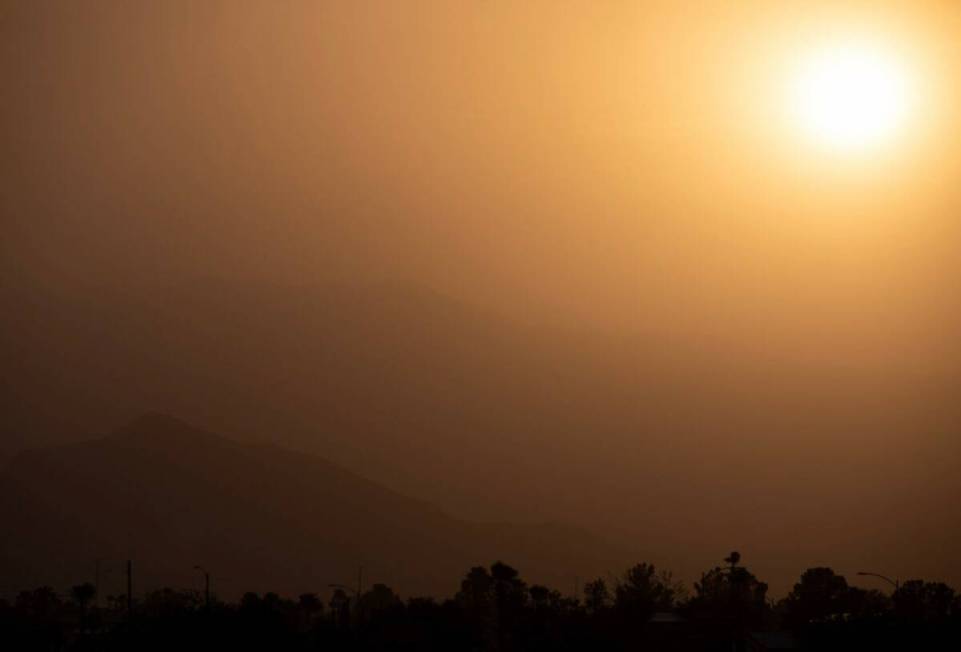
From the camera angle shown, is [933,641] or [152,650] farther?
[152,650]

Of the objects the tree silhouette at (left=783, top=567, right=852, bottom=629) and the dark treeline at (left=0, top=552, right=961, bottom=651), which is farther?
the tree silhouette at (left=783, top=567, right=852, bottom=629)

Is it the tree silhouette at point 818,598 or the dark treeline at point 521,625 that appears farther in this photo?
the tree silhouette at point 818,598

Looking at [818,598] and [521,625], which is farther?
[818,598]

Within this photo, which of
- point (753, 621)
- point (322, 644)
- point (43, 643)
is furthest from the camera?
point (753, 621)

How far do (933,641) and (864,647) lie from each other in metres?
4.56

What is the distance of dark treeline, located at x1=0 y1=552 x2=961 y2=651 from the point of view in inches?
3570

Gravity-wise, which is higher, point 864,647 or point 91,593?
point 91,593

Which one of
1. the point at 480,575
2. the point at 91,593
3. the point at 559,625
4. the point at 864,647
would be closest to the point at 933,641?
the point at 864,647

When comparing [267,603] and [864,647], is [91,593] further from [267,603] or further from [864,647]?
[864,647]

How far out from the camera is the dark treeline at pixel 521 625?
298ft

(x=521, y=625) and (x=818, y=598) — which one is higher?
(x=818, y=598)

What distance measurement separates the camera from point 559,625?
11475 centimetres

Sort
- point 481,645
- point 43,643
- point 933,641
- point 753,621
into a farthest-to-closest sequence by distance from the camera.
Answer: point 753,621, point 481,645, point 43,643, point 933,641

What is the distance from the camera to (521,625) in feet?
384
